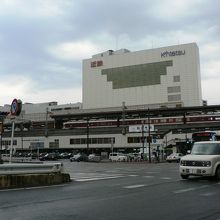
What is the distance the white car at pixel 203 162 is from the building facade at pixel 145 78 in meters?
112

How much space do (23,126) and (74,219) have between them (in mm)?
126658

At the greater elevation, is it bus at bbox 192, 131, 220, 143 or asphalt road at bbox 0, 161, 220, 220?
bus at bbox 192, 131, 220, 143

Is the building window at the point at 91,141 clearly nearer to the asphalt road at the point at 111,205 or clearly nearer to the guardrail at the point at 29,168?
the guardrail at the point at 29,168

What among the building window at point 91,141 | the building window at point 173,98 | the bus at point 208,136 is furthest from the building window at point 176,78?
the bus at point 208,136

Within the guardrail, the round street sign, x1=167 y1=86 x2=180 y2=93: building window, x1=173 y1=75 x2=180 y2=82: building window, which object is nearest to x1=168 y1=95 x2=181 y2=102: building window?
x1=167 y1=86 x2=180 y2=93: building window

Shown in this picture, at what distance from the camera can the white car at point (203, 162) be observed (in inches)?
690

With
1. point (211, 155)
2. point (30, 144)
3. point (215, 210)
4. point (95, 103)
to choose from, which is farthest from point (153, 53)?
point (215, 210)

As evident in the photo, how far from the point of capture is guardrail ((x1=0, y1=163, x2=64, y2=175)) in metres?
15.4

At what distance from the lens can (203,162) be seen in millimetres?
17625

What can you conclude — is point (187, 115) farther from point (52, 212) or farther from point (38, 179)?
point (52, 212)

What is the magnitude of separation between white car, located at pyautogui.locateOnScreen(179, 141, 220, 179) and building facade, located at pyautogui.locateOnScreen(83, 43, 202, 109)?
112m

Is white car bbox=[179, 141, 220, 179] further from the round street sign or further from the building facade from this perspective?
the building facade

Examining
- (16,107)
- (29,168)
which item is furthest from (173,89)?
(29,168)

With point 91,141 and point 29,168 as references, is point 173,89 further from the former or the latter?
point 29,168
